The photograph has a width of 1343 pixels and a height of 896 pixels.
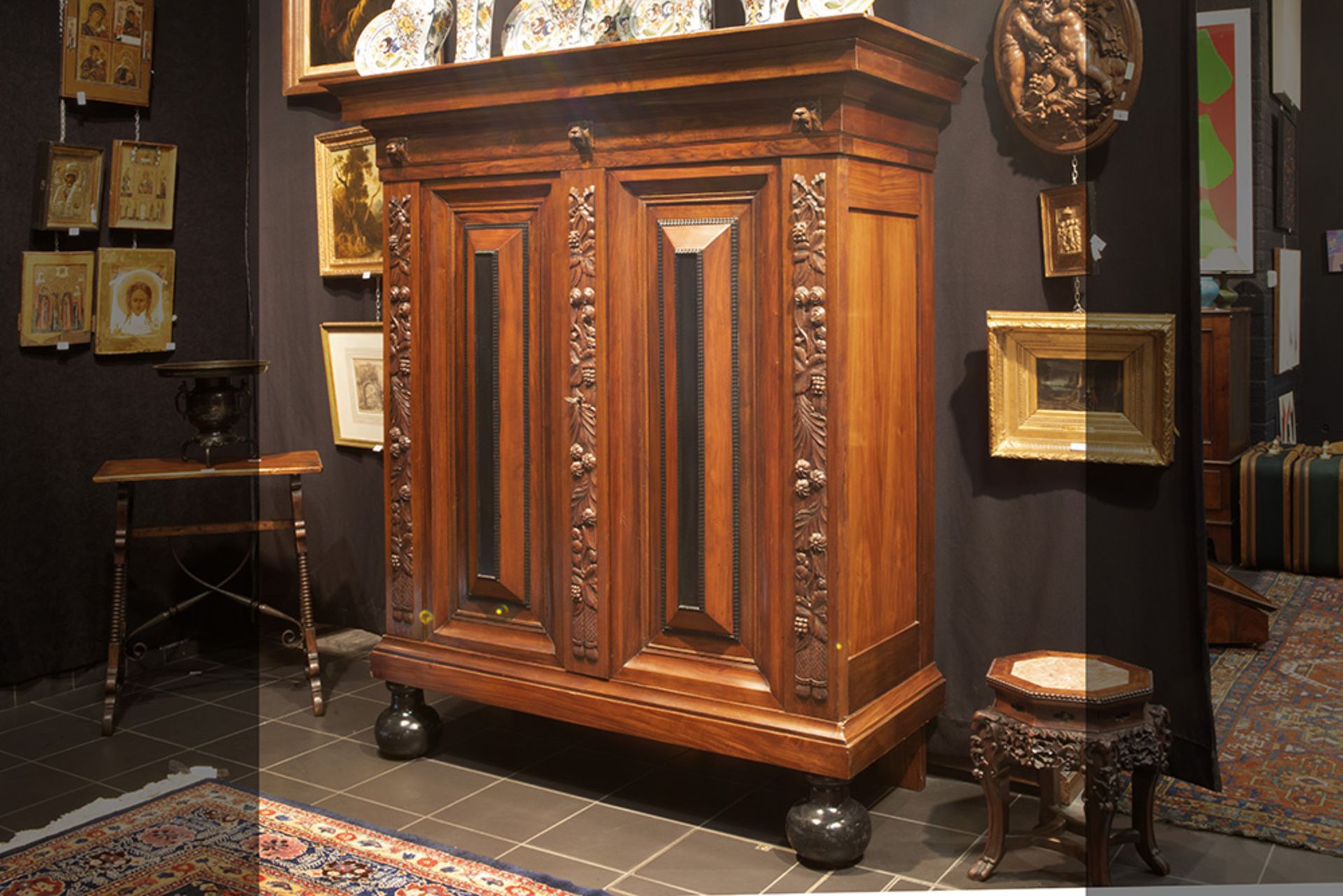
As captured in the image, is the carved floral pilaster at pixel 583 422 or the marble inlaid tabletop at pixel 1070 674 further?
the carved floral pilaster at pixel 583 422

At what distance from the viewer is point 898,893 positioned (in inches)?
123

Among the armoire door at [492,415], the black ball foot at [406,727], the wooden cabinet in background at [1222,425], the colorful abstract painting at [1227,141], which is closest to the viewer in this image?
the armoire door at [492,415]

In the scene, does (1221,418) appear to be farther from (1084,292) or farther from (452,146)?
(452,146)

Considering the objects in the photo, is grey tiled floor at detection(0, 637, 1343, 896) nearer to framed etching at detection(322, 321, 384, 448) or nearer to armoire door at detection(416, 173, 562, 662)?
armoire door at detection(416, 173, 562, 662)

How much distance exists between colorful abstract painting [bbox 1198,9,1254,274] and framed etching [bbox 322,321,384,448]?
5293mm

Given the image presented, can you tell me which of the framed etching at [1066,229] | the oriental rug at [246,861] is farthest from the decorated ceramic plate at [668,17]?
the oriental rug at [246,861]

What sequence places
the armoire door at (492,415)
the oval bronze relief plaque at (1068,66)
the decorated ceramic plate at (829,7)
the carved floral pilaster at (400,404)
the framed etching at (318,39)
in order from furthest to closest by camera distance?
the framed etching at (318,39)
the carved floral pilaster at (400,404)
the armoire door at (492,415)
the oval bronze relief plaque at (1068,66)
the decorated ceramic plate at (829,7)

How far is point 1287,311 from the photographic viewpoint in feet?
29.5

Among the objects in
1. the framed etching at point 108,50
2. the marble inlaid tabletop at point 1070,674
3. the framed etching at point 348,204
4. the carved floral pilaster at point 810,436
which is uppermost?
the framed etching at point 108,50

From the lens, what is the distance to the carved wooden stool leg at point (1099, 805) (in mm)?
2977

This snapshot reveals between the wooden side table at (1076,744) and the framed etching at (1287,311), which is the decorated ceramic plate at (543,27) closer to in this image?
the wooden side table at (1076,744)

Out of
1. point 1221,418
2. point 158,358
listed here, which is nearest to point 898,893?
point 158,358

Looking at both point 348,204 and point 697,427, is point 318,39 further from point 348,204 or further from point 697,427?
point 697,427

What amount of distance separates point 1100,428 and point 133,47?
157 inches
